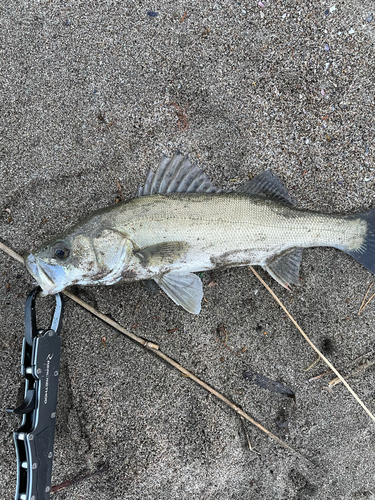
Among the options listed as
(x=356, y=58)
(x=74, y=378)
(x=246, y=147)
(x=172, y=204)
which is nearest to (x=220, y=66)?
(x=246, y=147)

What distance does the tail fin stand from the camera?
9.57ft

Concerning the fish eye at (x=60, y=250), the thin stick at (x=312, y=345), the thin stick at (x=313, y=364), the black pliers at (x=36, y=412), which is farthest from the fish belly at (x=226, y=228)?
the thin stick at (x=313, y=364)

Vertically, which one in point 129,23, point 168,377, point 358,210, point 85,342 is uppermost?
point 129,23

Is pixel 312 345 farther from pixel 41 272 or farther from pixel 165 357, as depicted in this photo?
pixel 41 272

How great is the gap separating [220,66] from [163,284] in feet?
6.77

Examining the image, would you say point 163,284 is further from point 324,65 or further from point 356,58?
point 356,58

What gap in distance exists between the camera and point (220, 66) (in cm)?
305

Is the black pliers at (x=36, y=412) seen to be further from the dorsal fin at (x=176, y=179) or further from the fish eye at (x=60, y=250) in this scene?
the dorsal fin at (x=176, y=179)

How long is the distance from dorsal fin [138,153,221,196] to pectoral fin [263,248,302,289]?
0.85m

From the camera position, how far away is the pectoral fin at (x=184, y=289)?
2.80 meters

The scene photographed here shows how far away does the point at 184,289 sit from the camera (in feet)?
9.22

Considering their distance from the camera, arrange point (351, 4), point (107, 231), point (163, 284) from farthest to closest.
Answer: point (351, 4), point (163, 284), point (107, 231)

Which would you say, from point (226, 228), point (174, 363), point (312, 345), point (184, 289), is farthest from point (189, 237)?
point (312, 345)

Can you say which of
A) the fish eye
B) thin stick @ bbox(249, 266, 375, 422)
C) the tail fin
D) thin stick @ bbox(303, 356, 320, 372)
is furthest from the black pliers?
the tail fin
